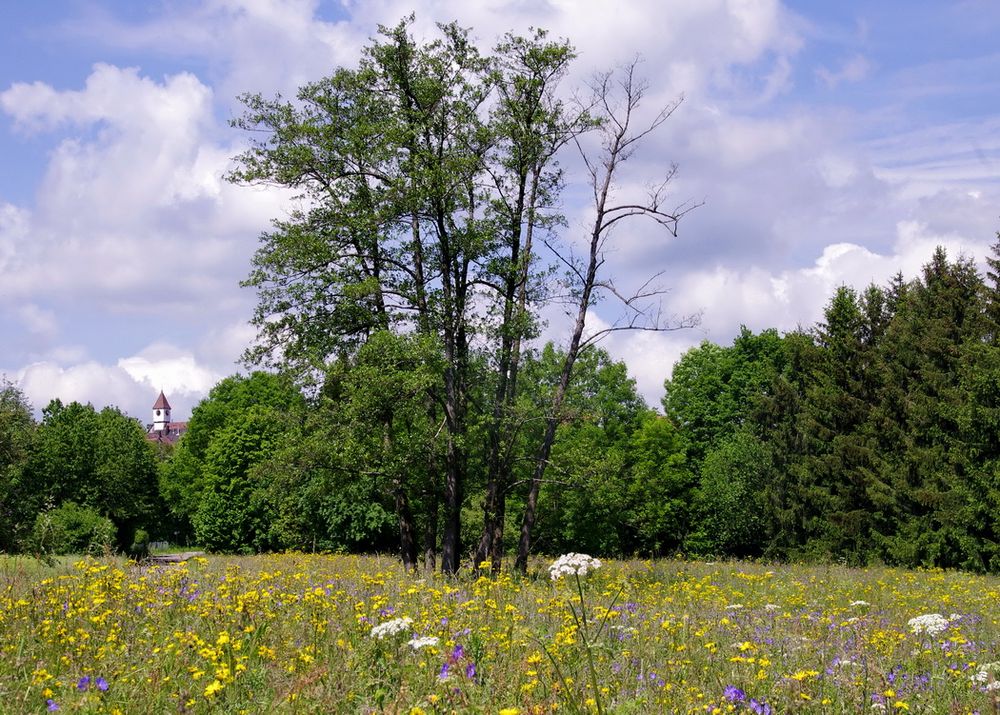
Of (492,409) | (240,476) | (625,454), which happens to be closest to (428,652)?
(492,409)

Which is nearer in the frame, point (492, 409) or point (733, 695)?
point (733, 695)

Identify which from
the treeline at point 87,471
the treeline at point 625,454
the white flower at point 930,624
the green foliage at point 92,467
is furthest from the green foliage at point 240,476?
the white flower at point 930,624

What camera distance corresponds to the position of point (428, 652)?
5672 millimetres

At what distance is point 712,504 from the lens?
47.1 meters

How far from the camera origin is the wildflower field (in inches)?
196

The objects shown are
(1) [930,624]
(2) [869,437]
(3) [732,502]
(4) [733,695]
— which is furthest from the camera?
(3) [732,502]

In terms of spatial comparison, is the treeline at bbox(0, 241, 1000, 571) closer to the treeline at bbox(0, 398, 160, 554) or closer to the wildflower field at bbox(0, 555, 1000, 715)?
the treeline at bbox(0, 398, 160, 554)

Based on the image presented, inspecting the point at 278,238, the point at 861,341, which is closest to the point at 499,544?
the point at 278,238

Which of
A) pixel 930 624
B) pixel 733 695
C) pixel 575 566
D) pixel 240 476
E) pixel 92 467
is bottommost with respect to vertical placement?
pixel 733 695

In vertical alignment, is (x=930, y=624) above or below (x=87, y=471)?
below

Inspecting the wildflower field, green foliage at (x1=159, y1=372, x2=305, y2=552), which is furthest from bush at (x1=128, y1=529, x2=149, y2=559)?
green foliage at (x1=159, y1=372, x2=305, y2=552)

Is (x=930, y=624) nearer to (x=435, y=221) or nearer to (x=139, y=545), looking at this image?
(x=435, y=221)

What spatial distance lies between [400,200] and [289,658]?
13.2m

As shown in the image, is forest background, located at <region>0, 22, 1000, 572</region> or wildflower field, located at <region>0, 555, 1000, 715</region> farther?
forest background, located at <region>0, 22, 1000, 572</region>
